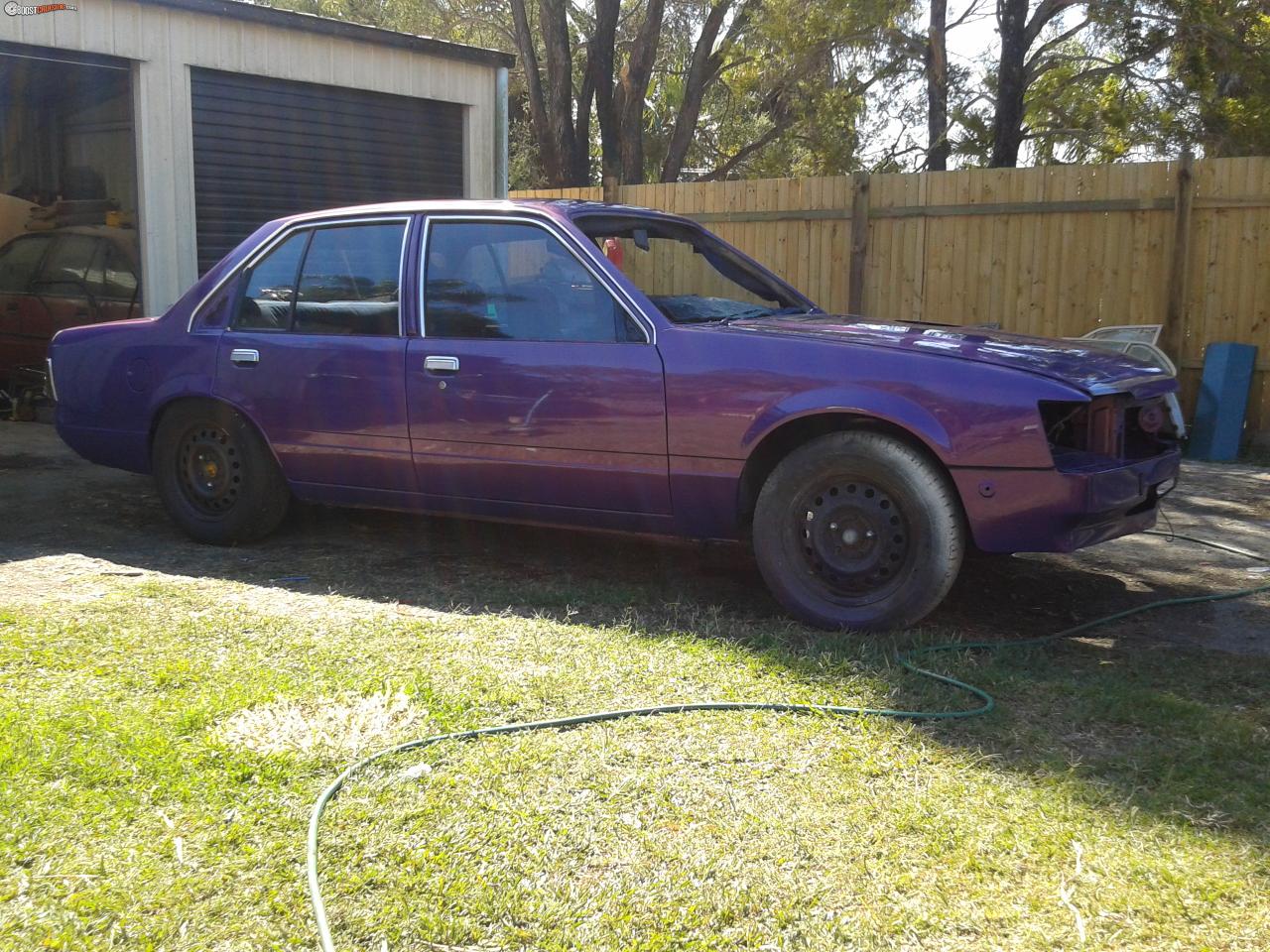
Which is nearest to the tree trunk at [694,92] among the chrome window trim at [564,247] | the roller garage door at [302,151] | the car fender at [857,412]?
the roller garage door at [302,151]

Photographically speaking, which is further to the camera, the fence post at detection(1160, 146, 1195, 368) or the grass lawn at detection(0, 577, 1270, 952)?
the fence post at detection(1160, 146, 1195, 368)

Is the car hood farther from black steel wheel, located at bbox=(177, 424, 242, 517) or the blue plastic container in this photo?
the blue plastic container

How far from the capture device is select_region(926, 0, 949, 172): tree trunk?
21844 mm

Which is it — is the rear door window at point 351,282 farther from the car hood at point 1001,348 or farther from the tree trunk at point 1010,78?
the tree trunk at point 1010,78

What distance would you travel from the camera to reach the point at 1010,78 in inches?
698

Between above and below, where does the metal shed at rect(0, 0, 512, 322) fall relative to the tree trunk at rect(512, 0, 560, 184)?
below

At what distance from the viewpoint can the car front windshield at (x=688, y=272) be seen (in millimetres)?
5176

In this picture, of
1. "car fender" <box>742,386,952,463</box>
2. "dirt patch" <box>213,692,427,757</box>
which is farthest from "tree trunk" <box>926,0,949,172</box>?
"dirt patch" <box>213,692,427,757</box>

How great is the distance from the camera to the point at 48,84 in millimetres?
14555

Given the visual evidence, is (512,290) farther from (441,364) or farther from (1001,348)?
(1001,348)

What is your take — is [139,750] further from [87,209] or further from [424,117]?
[87,209]

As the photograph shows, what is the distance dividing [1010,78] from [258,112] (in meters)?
11.6

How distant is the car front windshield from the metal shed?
5546mm

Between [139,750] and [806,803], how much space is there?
5.82 ft
